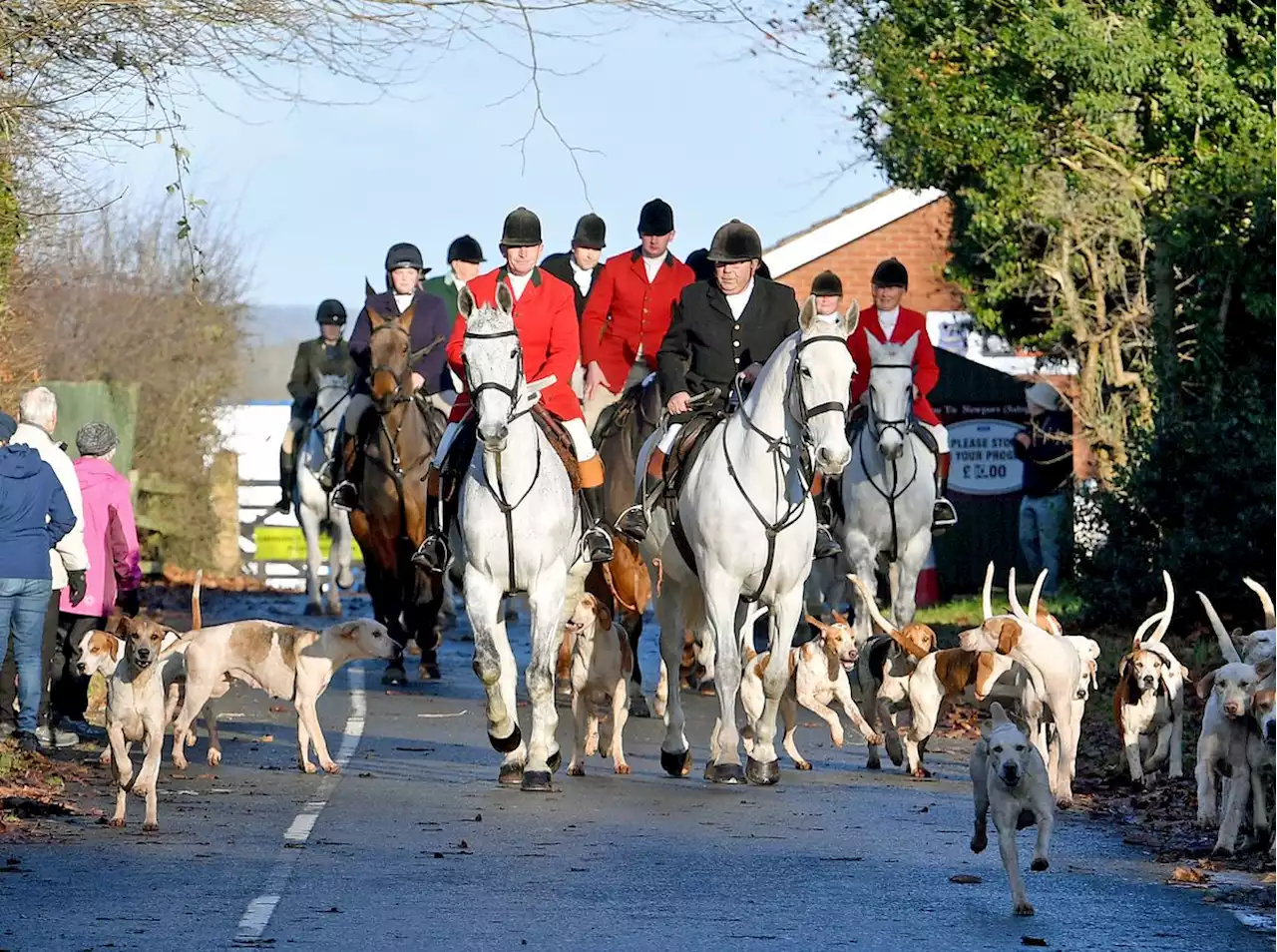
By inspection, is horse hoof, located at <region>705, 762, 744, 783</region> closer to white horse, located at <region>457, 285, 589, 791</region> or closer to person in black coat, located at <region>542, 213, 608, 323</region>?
white horse, located at <region>457, 285, 589, 791</region>

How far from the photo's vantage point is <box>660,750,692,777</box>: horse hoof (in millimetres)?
13688

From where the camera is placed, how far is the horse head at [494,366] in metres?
12.7

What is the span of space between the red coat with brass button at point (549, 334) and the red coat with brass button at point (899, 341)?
Answer: 12.8 ft

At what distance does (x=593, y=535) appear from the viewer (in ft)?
45.1

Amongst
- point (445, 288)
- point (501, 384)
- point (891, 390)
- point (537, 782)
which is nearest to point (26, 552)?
point (501, 384)

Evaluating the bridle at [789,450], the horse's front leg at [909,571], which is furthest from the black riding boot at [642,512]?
the horse's front leg at [909,571]

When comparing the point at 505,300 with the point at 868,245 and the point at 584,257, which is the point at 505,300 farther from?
the point at 868,245

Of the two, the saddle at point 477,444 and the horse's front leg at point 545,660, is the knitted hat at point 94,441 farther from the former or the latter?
the horse's front leg at point 545,660

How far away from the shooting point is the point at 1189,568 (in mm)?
20031

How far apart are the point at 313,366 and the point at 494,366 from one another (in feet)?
44.4

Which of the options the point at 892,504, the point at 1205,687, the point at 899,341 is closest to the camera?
the point at 1205,687

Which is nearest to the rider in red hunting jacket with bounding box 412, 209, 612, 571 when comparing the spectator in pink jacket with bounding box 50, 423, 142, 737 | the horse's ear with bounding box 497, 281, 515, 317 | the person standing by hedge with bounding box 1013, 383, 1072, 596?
the horse's ear with bounding box 497, 281, 515, 317

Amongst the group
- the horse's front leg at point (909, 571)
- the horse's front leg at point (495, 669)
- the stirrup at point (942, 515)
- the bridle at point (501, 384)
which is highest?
the bridle at point (501, 384)

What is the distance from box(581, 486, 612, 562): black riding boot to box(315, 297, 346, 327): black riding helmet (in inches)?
524
